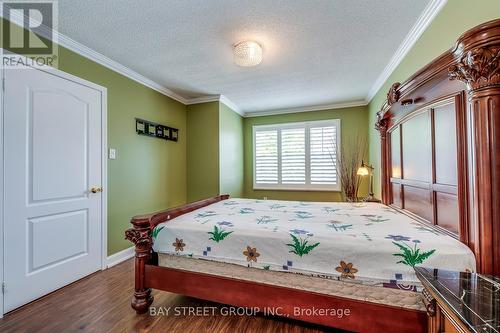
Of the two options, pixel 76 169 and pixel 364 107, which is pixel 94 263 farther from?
pixel 364 107

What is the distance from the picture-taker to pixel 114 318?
1.68 metres

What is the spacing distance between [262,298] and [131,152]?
8.35 ft

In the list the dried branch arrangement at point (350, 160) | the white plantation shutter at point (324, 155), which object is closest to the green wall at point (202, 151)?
the white plantation shutter at point (324, 155)

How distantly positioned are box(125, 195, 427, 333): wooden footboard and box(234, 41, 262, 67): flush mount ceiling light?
1.73 metres

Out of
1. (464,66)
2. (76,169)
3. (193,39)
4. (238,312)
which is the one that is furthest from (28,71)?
(464,66)

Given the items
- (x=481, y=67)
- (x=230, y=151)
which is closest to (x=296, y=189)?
(x=230, y=151)

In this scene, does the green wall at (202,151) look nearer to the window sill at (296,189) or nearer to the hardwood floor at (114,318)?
the window sill at (296,189)

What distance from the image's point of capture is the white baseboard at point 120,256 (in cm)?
262

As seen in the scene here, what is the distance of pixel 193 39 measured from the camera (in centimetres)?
217

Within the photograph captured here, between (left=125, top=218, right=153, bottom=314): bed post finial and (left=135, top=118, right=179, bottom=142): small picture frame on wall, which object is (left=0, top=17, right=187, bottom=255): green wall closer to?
(left=135, top=118, right=179, bottom=142): small picture frame on wall

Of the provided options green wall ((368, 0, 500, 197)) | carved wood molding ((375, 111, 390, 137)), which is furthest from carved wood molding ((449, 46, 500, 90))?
carved wood molding ((375, 111, 390, 137))

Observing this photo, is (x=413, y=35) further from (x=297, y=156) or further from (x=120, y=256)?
(x=120, y=256)

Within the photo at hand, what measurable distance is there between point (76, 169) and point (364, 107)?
4699mm

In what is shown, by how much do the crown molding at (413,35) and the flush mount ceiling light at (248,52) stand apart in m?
1.45
